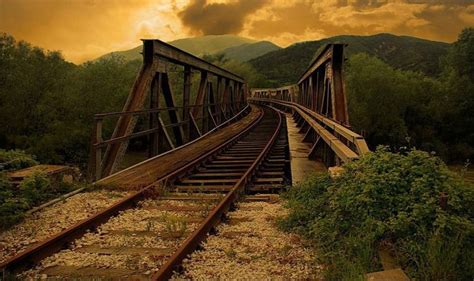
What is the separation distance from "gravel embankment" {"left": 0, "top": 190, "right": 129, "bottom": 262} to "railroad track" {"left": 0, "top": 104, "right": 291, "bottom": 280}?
0.43 meters

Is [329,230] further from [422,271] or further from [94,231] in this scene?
[94,231]

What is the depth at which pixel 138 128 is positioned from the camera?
129 ft

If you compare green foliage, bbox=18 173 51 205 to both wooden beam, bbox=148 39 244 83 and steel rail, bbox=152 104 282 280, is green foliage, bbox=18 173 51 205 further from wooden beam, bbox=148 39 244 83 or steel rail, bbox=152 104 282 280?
wooden beam, bbox=148 39 244 83

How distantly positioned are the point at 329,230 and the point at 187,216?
7.39ft

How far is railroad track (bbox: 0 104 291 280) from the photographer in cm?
416

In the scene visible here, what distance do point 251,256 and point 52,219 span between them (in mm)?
3052

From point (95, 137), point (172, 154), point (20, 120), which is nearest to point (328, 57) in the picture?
point (172, 154)

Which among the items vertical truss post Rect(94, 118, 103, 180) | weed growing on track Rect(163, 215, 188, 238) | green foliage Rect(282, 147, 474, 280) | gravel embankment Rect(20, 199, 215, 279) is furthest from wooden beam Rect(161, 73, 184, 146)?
green foliage Rect(282, 147, 474, 280)

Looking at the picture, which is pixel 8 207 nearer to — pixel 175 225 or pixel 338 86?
pixel 175 225

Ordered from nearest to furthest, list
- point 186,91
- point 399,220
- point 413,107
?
point 399,220
point 186,91
point 413,107

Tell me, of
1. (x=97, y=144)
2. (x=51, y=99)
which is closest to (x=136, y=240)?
(x=97, y=144)

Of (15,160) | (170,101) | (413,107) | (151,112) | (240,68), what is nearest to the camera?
(15,160)

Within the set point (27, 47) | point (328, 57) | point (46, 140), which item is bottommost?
point (46, 140)

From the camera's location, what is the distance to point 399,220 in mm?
3857
